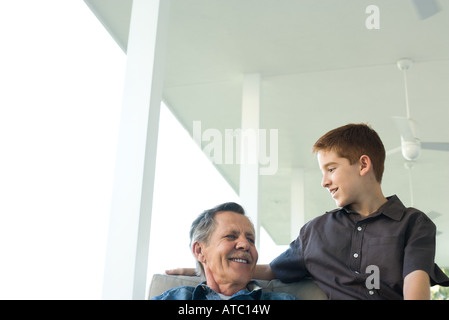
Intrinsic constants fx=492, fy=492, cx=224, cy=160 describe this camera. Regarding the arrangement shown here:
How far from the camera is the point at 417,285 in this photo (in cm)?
152

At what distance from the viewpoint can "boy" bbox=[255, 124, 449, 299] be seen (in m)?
1.63

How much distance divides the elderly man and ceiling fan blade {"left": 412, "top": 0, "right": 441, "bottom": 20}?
7.38ft

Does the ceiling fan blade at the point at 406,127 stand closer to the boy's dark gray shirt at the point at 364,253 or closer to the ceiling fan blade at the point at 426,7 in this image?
the ceiling fan blade at the point at 426,7

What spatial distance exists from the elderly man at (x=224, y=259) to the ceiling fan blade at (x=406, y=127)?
3213mm

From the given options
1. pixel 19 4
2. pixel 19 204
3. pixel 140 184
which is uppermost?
pixel 19 4

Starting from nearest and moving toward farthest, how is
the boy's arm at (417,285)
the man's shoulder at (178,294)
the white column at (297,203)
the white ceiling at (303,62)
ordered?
the boy's arm at (417,285), the man's shoulder at (178,294), the white ceiling at (303,62), the white column at (297,203)

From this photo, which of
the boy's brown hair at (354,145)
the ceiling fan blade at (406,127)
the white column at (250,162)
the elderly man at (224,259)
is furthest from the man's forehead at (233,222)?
A: the ceiling fan blade at (406,127)

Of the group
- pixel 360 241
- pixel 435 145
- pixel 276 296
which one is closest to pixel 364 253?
pixel 360 241

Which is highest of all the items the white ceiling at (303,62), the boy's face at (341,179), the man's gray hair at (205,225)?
the white ceiling at (303,62)

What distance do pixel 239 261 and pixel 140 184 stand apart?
71 cm

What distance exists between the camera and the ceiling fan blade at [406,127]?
4.68 meters
